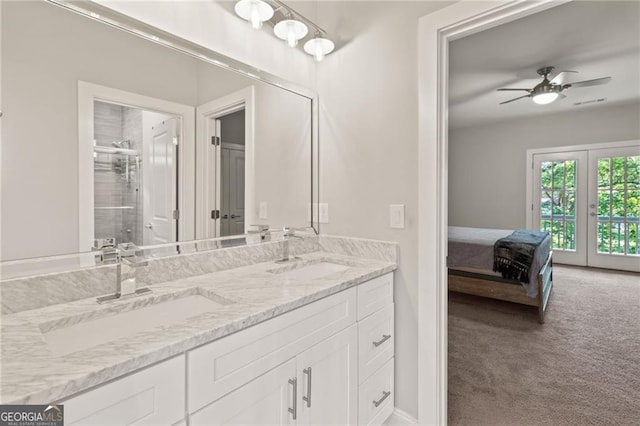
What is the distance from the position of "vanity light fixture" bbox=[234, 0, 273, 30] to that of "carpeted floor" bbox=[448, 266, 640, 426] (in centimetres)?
236

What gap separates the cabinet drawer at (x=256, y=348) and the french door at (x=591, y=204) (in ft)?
19.2

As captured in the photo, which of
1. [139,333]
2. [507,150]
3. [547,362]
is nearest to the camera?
[139,333]

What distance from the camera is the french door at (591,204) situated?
15.9ft

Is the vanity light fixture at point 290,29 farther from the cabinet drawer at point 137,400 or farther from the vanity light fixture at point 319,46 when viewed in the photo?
the cabinet drawer at point 137,400

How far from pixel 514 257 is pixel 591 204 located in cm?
337

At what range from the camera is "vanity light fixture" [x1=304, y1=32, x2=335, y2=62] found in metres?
1.81

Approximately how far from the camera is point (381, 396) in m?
1.57

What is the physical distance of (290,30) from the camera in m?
1.67

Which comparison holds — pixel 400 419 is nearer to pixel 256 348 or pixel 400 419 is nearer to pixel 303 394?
pixel 303 394

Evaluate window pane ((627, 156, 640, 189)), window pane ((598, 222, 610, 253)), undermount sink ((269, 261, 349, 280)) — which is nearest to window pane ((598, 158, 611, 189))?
window pane ((627, 156, 640, 189))

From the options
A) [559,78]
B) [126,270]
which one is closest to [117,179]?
[126,270]

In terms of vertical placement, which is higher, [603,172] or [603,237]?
[603,172]

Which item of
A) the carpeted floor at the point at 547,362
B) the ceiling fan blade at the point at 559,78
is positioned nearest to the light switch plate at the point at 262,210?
the carpeted floor at the point at 547,362

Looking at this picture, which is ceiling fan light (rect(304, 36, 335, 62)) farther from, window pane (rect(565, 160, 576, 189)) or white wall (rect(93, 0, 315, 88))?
window pane (rect(565, 160, 576, 189))
